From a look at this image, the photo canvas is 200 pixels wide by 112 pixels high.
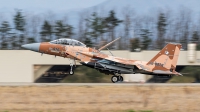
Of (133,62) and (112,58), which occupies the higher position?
(112,58)

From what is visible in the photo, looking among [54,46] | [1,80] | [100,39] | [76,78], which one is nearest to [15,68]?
[1,80]

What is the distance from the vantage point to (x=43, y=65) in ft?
149

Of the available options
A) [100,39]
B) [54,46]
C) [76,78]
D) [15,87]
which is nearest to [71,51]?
[54,46]

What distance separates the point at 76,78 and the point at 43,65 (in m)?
3.87

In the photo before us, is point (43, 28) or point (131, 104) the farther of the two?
point (43, 28)

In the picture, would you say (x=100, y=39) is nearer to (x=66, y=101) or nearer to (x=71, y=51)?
(x=71, y=51)

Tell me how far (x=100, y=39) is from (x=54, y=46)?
1229 inches

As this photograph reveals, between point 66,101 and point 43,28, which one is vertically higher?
point 43,28

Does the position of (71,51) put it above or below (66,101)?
above

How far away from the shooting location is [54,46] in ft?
116

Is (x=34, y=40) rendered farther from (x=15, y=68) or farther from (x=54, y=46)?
(x=54, y=46)

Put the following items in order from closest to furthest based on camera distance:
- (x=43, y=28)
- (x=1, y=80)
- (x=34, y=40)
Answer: (x=1, y=80), (x=34, y=40), (x=43, y=28)

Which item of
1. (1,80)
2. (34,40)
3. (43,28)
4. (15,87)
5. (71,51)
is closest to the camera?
(15,87)

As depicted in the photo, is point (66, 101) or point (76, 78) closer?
point (66, 101)
